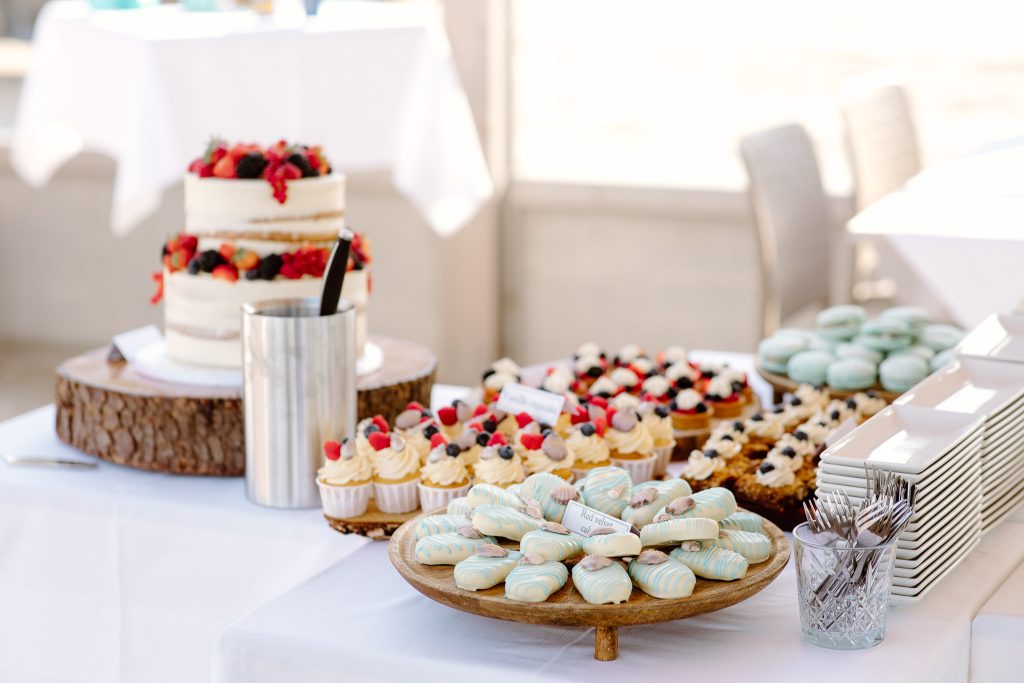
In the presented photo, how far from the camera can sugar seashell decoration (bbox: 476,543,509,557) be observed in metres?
1.18

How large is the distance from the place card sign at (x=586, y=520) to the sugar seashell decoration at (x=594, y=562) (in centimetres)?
5

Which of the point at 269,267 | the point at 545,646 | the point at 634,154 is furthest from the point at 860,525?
the point at 634,154

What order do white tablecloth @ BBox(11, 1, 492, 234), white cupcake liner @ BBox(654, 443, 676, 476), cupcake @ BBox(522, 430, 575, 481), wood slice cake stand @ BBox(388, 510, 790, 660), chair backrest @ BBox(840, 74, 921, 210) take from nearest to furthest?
1. wood slice cake stand @ BBox(388, 510, 790, 660)
2. cupcake @ BBox(522, 430, 575, 481)
3. white cupcake liner @ BBox(654, 443, 676, 476)
4. white tablecloth @ BBox(11, 1, 492, 234)
5. chair backrest @ BBox(840, 74, 921, 210)

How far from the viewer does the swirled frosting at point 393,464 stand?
1492 millimetres

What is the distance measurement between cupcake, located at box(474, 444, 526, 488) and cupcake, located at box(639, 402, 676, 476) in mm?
219

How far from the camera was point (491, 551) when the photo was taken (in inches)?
46.4

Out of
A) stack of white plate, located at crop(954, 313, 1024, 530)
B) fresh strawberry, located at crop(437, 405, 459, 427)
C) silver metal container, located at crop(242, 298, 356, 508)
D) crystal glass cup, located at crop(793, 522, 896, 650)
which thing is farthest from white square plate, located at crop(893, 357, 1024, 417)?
silver metal container, located at crop(242, 298, 356, 508)

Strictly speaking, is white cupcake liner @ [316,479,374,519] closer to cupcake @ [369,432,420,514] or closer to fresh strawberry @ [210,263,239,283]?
cupcake @ [369,432,420,514]

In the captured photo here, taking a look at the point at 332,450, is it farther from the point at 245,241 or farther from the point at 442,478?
the point at 245,241

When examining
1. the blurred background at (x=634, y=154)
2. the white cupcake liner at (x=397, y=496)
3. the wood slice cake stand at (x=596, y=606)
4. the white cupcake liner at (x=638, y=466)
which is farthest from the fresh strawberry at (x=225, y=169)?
the blurred background at (x=634, y=154)

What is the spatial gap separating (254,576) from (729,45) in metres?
2.98

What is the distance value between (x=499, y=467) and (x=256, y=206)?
0.54 metres

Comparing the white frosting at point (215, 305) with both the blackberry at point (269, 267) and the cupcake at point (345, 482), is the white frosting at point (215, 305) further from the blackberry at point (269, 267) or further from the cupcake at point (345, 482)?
the cupcake at point (345, 482)

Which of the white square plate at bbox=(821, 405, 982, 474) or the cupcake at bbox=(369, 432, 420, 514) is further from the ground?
the white square plate at bbox=(821, 405, 982, 474)
